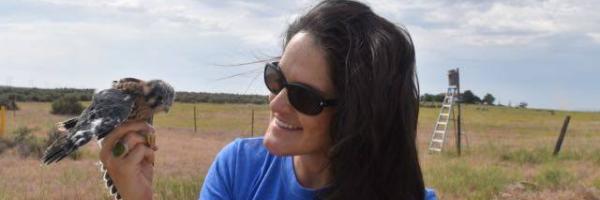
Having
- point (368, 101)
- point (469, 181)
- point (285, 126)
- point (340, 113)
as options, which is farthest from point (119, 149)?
point (469, 181)

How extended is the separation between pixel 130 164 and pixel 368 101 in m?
0.86

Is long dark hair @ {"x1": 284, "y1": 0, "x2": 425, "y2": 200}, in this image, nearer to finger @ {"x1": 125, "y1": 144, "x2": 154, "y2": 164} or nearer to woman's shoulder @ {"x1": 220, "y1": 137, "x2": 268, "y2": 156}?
woman's shoulder @ {"x1": 220, "y1": 137, "x2": 268, "y2": 156}

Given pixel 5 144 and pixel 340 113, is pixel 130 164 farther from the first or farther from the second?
pixel 5 144

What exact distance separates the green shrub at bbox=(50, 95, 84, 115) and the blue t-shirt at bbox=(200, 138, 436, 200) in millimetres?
43178

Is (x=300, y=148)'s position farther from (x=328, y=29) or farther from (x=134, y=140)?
(x=134, y=140)

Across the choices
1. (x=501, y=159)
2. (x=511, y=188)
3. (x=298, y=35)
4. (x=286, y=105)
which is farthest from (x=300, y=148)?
(x=501, y=159)

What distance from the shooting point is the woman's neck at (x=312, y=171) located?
8.39 ft

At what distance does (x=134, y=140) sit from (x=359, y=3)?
0.94 m

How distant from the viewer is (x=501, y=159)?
18.3 m

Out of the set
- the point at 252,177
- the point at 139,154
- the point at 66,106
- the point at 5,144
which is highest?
the point at 139,154

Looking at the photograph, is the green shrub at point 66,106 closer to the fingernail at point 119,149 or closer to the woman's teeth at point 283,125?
the fingernail at point 119,149

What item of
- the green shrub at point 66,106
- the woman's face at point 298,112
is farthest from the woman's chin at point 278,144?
the green shrub at point 66,106

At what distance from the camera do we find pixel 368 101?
2.32 metres

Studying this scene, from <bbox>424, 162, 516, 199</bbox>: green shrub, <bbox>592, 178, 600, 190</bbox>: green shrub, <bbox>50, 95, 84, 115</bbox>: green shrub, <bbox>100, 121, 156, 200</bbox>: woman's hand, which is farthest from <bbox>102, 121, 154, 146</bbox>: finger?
<bbox>50, 95, 84, 115</bbox>: green shrub
